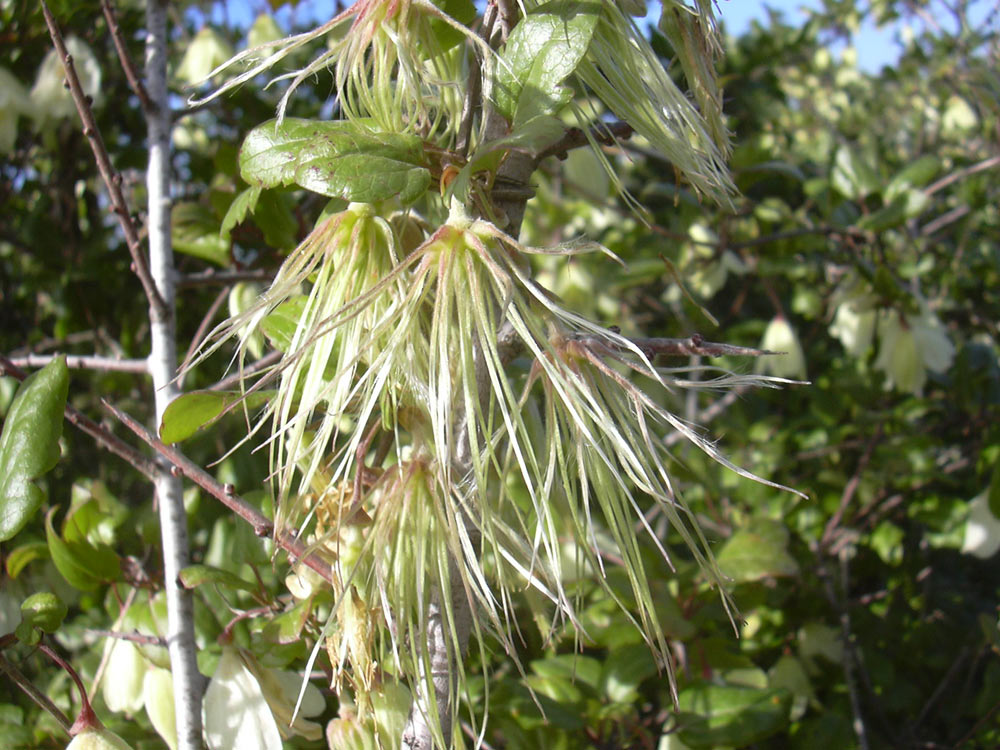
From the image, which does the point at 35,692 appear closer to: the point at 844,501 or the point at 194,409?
the point at 194,409

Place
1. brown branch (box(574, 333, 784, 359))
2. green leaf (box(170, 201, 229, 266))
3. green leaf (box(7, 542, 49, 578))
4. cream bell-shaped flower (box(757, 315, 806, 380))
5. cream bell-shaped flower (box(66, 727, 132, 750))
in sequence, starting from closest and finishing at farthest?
brown branch (box(574, 333, 784, 359)), cream bell-shaped flower (box(66, 727, 132, 750)), green leaf (box(7, 542, 49, 578)), green leaf (box(170, 201, 229, 266)), cream bell-shaped flower (box(757, 315, 806, 380))

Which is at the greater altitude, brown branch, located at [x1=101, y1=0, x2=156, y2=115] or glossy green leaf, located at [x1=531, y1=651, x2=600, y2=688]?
brown branch, located at [x1=101, y1=0, x2=156, y2=115]

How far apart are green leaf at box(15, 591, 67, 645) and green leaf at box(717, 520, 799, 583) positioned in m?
0.71

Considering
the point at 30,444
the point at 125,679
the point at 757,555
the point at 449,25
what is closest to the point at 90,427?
the point at 30,444

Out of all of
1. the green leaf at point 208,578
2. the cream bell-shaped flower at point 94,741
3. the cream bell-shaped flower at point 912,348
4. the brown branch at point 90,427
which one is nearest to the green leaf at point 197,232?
the brown branch at point 90,427

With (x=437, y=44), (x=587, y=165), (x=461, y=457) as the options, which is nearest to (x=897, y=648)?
(x=587, y=165)

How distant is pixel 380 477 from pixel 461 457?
2.2 inches

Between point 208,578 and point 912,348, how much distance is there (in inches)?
51.5

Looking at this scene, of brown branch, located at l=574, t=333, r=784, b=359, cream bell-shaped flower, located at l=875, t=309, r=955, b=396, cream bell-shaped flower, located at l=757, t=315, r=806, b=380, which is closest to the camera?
brown branch, located at l=574, t=333, r=784, b=359

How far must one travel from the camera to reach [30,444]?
0.60 metres

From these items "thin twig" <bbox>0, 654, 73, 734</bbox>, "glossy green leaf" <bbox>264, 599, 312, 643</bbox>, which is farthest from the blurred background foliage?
"thin twig" <bbox>0, 654, 73, 734</bbox>

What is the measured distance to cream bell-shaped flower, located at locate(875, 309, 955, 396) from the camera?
4.85 feet

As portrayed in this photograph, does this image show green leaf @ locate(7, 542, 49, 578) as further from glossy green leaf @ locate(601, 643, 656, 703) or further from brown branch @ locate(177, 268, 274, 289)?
glossy green leaf @ locate(601, 643, 656, 703)

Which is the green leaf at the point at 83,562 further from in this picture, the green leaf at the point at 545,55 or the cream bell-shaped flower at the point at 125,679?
the green leaf at the point at 545,55
